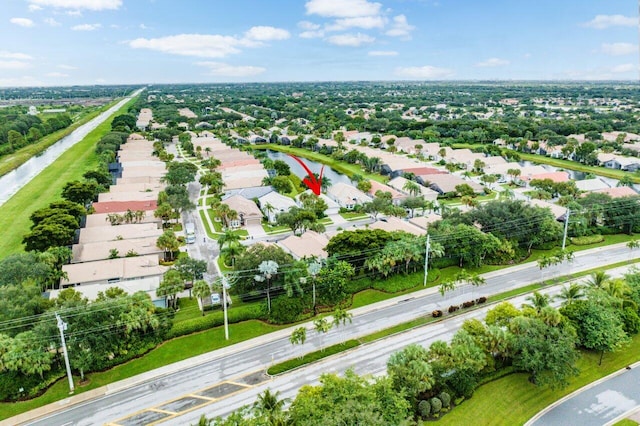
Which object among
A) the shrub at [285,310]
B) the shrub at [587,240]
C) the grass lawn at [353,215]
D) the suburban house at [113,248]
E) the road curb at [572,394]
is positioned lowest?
the road curb at [572,394]

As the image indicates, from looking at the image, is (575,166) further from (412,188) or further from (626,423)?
(626,423)

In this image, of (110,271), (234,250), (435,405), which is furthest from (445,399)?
(110,271)

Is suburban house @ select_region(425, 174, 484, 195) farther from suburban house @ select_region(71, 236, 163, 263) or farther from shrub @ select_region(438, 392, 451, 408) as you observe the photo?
shrub @ select_region(438, 392, 451, 408)

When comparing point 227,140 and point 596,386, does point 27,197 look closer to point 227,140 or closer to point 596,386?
point 227,140

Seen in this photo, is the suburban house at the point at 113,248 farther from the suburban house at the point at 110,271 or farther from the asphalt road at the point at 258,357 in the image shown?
the asphalt road at the point at 258,357

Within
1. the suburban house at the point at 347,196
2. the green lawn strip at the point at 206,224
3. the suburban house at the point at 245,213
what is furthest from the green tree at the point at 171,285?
the suburban house at the point at 347,196

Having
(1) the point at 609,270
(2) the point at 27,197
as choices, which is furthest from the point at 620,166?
(2) the point at 27,197
